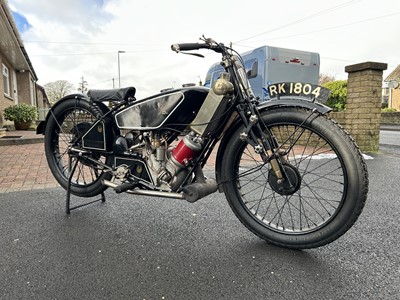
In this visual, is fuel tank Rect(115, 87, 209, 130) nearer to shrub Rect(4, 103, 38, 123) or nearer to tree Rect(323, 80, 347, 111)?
shrub Rect(4, 103, 38, 123)

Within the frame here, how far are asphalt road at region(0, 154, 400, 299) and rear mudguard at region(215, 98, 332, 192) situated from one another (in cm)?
50

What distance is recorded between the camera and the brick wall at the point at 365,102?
226 inches

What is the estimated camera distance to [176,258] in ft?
6.12

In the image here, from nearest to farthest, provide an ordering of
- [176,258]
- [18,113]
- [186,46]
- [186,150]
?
1. [176,258]
2. [186,46]
3. [186,150]
4. [18,113]

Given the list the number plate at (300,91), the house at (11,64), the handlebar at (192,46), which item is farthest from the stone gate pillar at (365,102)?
the house at (11,64)

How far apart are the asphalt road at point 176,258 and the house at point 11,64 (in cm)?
732

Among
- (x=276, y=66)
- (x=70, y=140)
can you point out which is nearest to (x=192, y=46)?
(x=70, y=140)

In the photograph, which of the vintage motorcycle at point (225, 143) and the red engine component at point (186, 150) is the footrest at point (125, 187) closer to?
the vintage motorcycle at point (225, 143)

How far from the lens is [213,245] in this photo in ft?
6.67

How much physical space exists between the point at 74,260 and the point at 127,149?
3.10 ft

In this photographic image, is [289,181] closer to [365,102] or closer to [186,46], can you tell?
[186,46]

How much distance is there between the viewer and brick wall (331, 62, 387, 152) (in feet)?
18.8

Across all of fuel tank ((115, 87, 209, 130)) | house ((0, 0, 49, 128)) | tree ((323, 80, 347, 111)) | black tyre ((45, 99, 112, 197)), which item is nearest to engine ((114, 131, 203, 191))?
fuel tank ((115, 87, 209, 130))

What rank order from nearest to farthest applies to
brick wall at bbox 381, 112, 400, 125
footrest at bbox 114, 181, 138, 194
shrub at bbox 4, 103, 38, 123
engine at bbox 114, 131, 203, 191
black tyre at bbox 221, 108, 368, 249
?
black tyre at bbox 221, 108, 368, 249 → engine at bbox 114, 131, 203, 191 → footrest at bbox 114, 181, 138, 194 → shrub at bbox 4, 103, 38, 123 → brick wall at bbox 381, 112, 400, 125
